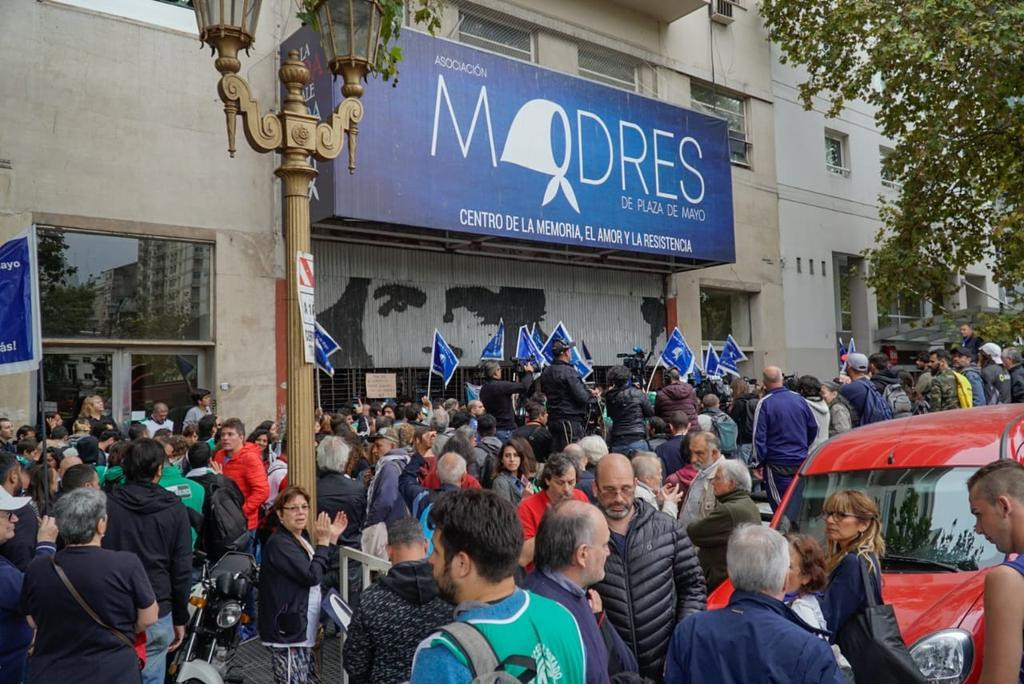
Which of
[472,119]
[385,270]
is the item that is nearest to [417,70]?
[472,119]

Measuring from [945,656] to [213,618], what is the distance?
427 cm

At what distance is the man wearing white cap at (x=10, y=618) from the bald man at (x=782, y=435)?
6.24m

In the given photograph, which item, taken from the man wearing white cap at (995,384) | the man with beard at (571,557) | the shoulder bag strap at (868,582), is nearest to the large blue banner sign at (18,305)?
the man with beard at (571,557)

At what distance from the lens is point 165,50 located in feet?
48.6

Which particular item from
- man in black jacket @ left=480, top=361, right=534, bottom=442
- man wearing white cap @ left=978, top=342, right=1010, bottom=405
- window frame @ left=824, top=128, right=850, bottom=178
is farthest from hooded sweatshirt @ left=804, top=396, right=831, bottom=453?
window frame @ left=824, top=128, right=850, bottom=178

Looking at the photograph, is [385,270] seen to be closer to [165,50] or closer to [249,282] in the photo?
[249,282]

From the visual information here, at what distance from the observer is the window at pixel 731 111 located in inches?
974

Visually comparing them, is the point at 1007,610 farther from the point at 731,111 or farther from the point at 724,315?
the point at 731,111

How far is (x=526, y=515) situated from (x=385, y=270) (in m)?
13.4

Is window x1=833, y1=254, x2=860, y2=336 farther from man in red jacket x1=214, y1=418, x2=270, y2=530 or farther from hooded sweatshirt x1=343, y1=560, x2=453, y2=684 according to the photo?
hooded sweatshirt x1=343, y1=560, x2=453, y2=684

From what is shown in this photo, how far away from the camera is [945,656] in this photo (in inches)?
150

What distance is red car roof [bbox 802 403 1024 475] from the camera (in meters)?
5.05

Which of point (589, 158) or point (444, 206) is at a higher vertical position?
point (589, 158)

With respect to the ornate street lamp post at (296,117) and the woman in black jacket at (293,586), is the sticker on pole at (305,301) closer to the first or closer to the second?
the ornate street lamp post at (296,117)
